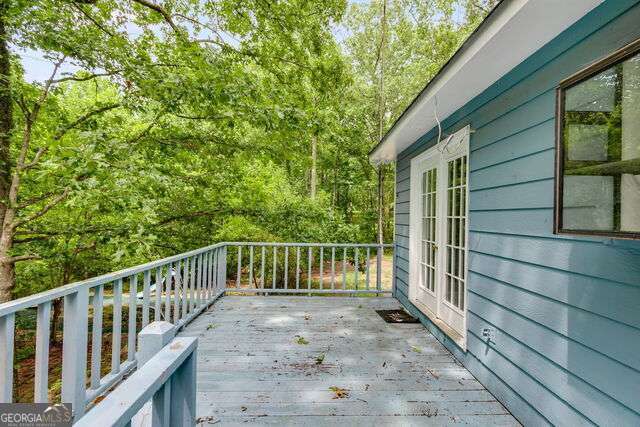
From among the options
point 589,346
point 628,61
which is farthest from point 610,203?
point 589,346

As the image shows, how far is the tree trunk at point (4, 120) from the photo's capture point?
4020mm

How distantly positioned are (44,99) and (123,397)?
220 inches

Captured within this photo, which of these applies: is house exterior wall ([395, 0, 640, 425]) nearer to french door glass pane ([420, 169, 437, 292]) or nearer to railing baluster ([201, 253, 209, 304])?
french door glass pane ([420, 169, 437, 292])

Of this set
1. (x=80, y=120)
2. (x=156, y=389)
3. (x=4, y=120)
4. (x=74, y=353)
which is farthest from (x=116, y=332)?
(x=4, y=120)

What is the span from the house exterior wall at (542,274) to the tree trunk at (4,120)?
5.36m

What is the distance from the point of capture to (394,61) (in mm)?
12586

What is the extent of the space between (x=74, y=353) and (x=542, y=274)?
267cm

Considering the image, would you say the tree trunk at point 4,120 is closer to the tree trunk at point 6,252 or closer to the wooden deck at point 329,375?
the tree trunk at point 6,252

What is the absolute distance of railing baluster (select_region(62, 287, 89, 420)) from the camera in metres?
1.81

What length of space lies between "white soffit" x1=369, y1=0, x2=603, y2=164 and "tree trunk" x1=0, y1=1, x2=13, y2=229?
15.9ft

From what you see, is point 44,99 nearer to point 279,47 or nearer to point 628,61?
point 279,47

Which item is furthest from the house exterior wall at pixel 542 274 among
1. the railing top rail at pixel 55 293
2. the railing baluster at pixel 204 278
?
the railing baluster at pixel 204 278

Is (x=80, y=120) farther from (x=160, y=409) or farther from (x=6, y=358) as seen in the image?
(x=160, y=409)

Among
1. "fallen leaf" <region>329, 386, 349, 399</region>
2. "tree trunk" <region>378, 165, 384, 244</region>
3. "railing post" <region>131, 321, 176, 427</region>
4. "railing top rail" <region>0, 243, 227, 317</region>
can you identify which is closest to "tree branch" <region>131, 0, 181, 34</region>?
"railing top rail" <region>0, 243, 227, 317</region>
